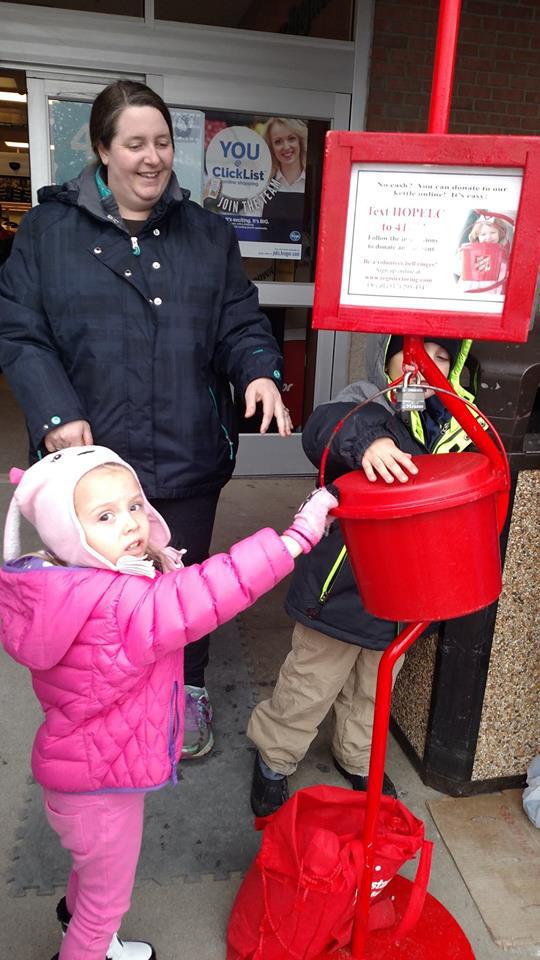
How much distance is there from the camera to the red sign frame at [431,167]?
1.20 metres

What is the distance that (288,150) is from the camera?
15.9ft

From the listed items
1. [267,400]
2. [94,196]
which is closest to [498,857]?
[267,400]

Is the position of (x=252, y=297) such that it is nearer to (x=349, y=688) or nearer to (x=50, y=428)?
(x=50, y=428)

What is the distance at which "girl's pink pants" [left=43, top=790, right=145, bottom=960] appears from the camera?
1514mm

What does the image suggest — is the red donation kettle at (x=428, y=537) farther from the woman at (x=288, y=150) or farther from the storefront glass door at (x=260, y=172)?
the woman at (x=288, y=150)

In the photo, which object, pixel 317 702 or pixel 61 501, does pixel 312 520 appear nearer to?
pixel 61 501

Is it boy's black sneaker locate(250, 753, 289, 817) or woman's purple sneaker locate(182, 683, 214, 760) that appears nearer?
boy's black sneaker locate(250, 753, 289, 817)

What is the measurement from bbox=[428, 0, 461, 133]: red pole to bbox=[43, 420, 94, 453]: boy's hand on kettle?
108 centimetres

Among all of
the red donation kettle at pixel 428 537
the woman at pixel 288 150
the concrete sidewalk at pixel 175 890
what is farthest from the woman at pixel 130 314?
the woman at pixel 288 150

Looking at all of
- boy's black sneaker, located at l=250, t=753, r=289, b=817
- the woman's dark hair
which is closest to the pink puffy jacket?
boy's black sneaker, located at l=250, t=753, r=289, b=817

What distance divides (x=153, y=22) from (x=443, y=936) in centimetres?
471

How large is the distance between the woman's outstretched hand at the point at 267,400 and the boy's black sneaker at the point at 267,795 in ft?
3.61

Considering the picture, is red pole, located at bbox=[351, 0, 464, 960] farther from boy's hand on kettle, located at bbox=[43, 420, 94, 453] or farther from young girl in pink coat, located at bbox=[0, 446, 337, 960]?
boy's hand on kettle, located at bbox=[43, 420, 94, 453]

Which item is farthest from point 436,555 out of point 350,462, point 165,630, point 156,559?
point 156,559
